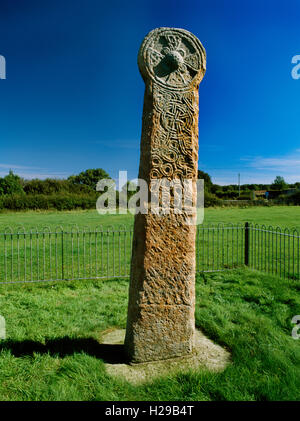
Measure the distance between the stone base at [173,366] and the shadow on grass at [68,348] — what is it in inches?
6.5


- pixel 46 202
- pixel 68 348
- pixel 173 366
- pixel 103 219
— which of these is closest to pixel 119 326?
pixel 68 348

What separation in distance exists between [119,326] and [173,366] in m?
1.32

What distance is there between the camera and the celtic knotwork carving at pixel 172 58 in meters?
2.94

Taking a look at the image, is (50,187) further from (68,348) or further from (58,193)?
(68,348)

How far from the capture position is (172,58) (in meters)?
2.91

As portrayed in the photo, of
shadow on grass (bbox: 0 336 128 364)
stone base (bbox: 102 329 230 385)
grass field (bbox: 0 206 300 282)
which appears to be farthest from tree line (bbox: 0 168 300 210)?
stone base (bbox: 102 329 230 385)

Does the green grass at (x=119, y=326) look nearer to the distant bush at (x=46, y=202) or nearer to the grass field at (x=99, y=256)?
the grass field at (x=99, y=256)

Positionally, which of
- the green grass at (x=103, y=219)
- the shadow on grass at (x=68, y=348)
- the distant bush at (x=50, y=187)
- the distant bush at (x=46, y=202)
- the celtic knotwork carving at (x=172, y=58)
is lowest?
the shadow on grass at (x=68, y=348)

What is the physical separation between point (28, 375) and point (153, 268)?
164cm

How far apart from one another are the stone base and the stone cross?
0.28ft

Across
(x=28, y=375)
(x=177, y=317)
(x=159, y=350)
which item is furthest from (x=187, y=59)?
(x=28, y=375)

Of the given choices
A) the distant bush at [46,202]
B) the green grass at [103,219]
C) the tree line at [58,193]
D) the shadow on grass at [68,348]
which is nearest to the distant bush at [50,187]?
the tree line at [58,193]

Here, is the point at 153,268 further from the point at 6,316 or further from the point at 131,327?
the point at 6,316
